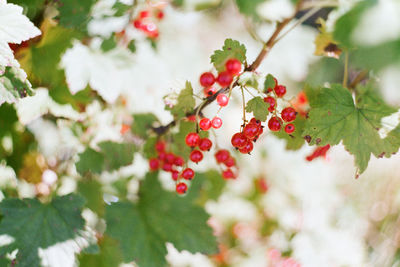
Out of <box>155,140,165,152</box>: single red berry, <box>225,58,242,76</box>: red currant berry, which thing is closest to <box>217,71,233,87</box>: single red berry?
<box>225,58,242,76</box>: red currant berry

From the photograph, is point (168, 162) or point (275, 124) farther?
point (168, 162)

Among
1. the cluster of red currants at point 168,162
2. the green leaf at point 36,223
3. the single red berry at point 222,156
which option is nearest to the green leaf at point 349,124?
the single red berry at point 222,156

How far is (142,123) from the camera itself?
1687 millimetres

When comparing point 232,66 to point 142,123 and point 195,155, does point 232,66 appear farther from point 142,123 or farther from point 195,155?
point 142,123

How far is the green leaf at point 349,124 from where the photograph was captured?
4.11ft

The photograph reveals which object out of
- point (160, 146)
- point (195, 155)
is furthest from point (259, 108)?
point (160, 146)

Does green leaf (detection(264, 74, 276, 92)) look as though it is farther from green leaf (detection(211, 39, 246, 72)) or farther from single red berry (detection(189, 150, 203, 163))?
single red berry (detection(189, 150, 203, 163))

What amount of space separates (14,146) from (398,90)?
1.76 metres

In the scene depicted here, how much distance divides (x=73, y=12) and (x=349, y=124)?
1.28m

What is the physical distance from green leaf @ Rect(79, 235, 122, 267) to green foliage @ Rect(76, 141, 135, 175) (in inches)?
21.8

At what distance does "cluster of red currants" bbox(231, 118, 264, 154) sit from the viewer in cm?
113

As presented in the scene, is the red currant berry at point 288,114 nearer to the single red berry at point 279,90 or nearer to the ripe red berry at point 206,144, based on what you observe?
the single red berry at point 279,90

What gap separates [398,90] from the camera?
2.65 feet

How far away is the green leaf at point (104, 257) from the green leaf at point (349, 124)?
1.35m
